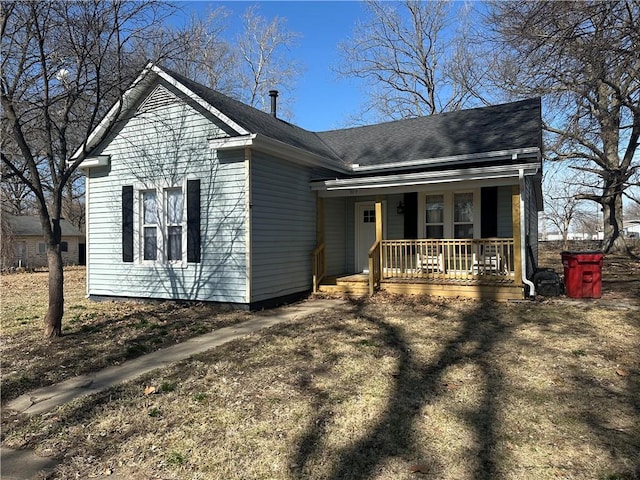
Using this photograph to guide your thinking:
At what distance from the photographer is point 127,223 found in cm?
988

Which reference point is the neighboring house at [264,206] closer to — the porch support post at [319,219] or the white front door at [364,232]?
the porch support post at [319,219]

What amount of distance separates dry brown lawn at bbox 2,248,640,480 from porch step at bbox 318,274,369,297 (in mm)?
3468

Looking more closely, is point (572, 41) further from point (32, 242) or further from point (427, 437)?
point (32, 242)

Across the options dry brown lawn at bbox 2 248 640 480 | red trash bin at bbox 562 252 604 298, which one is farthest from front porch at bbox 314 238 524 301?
dry brown lawn at bbox 2 248 640 480

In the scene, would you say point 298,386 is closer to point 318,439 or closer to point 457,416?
point 318,439

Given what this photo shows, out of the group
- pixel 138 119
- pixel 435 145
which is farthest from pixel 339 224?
pixel 138 119

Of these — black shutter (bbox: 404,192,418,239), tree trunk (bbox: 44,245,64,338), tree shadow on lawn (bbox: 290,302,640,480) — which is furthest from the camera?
black shutter (bbox: 404,192,418,239)

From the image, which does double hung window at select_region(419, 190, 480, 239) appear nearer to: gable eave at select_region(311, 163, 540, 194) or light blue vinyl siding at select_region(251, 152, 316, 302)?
gable eave at select_region(311, 163, 540, 194)

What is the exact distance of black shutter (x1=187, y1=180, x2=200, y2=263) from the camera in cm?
913

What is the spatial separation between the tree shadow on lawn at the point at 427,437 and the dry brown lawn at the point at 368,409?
0.01 meters

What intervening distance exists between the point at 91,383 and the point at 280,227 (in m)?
5.31

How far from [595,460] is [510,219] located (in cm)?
773

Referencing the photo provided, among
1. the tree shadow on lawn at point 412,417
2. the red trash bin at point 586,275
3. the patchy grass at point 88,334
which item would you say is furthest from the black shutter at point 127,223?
→ the red trash bin at point 586,275

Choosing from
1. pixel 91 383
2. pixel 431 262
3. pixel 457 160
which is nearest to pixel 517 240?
pixel 431 262
